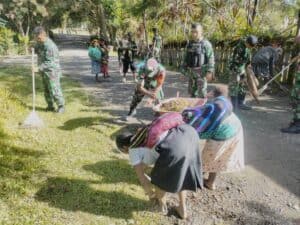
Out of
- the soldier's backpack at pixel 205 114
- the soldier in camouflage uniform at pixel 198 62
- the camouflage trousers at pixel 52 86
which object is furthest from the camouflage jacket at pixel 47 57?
the soldier's backpack at pixel 205 114

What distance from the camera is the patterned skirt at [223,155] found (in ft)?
14.0

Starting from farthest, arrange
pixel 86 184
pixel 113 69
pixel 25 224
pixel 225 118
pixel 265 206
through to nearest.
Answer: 1. pixel 113 69
2. pixel 86 184
3. pixel 265 206
4. pixel 225 118
5. pixel 25 224

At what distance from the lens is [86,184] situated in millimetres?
4660

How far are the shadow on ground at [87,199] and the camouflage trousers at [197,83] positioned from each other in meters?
2.62

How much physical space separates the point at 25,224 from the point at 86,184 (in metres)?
1.02

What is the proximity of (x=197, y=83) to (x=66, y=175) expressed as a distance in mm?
2736

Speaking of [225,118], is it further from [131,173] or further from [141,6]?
[141,6]

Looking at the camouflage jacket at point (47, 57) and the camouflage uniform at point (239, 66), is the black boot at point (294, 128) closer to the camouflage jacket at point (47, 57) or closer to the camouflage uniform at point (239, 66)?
the camouflage uniform at point (239, 66)

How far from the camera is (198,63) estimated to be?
6.14 m

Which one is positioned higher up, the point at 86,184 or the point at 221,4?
the point at 221,4

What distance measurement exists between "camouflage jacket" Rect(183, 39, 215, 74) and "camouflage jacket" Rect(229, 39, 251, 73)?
6.40 ft

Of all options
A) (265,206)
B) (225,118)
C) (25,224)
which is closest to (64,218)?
(25,224)

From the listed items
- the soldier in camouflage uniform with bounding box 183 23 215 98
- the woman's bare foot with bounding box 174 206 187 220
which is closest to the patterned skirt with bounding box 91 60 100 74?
the soldier in camouflage uniform with bounding box 183 23 215 98

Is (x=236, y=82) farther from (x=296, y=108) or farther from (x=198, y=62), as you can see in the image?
(x=198, y=62)
